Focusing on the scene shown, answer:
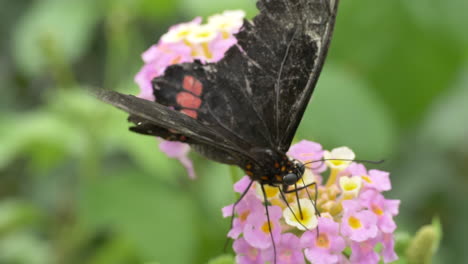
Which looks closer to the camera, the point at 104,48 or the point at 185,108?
the point at 185,108

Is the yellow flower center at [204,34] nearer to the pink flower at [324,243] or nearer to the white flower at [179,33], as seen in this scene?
the white flower at [179,33]

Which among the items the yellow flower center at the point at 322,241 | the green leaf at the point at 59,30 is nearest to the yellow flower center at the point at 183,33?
the yellow flower center at the point at 322,241

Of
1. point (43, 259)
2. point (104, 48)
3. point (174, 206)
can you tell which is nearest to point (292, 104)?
point (174, 206)

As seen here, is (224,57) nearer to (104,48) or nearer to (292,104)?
(292,104)

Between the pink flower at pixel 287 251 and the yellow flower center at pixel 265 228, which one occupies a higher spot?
the yellow flower center at pixel 265 228

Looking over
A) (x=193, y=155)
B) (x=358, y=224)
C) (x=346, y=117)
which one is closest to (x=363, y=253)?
(x=358, y=224)

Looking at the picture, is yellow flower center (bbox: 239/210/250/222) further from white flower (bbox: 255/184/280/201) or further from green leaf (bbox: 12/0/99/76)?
green leaf (bbox: 12/0/99/76)
